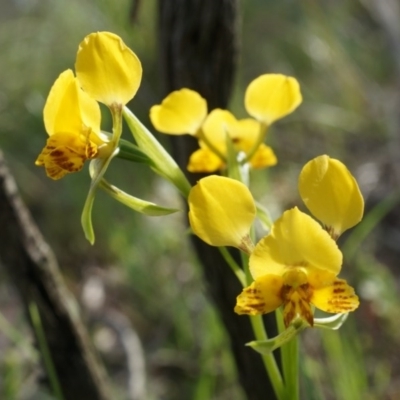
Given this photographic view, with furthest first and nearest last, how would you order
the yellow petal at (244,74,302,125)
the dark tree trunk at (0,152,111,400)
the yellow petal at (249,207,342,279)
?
the dark tree trunk at (0,152,111,400) → the yellow petal at (244,74,302,125) → the yellow petal at (249,207,342,279)

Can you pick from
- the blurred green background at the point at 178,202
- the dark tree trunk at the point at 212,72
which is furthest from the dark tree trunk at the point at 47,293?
the dark tree trunk at the point at 212,72

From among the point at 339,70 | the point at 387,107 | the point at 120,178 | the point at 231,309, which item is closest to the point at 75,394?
the point at 231,309

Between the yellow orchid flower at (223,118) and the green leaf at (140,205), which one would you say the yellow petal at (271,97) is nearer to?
the yellow orchid flower at (223,118)

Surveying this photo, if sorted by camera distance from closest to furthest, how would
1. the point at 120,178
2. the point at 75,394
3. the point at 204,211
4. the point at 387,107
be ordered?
the point at 204,211 < the point at 75,394 < the point at 120,178 < the point at 387,107

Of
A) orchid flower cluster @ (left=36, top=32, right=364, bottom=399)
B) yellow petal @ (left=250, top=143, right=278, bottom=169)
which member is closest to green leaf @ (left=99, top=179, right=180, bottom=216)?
orchid flower cluster @ (left=36, top=32, right=364, bottom=399)

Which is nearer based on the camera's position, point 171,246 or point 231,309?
point 231,309

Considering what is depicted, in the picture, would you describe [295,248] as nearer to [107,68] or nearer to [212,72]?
[107,68]

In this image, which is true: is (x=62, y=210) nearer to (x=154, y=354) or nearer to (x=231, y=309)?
(x=154, y=354)

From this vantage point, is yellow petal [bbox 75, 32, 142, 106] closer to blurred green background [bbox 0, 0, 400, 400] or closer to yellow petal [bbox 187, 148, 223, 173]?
yellow petal [bbox 187, 148, 223, 173]
